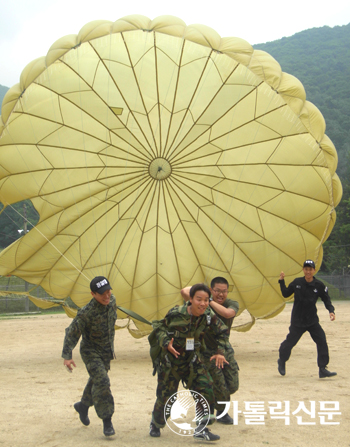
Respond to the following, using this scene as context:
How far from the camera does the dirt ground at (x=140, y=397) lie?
465 centimetres

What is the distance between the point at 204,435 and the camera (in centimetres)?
Result: 457

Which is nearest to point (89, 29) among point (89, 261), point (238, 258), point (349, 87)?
point (89, 261)

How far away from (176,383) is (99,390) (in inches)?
29.6

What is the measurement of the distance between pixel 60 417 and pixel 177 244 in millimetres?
4841

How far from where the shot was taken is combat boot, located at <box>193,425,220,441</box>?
4.55 metres

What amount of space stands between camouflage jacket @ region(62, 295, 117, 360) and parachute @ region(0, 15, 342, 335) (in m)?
4.48

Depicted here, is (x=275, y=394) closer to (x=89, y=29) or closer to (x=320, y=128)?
(x=320, y=128)

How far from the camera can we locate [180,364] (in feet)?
15.6

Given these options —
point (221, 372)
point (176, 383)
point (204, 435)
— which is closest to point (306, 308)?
point (221, 372)

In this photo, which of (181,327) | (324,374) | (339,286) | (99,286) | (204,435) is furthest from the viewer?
(339,286)

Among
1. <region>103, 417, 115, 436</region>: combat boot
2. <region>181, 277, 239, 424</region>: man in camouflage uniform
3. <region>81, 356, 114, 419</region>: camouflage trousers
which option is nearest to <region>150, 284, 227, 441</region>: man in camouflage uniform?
<region>181, 277, 239, 424</region>: man in camouflage uniform

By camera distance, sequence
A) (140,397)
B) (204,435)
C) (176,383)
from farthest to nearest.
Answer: (140,397)
(176,383)
(204,435)

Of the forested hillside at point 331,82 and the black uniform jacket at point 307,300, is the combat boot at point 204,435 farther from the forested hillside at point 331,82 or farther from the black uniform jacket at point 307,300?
the forested hillside at point 331,82

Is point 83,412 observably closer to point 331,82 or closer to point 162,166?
point 162,166
